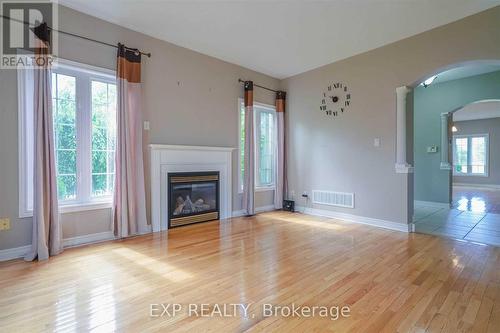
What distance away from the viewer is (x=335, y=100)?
15.9 feet

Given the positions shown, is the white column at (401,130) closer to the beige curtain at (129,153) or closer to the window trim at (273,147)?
the window trim at (273,147)

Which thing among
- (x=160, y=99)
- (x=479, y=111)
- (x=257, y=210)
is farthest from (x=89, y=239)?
(x=479, y=111)

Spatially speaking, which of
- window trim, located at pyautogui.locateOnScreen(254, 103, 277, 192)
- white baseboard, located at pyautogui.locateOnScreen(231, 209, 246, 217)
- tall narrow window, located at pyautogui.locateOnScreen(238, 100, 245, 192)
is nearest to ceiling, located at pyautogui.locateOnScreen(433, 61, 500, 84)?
window trim, located at pyautogui.locateOnScreen(254, 103, 277, 192)

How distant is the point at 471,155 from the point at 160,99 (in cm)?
1214

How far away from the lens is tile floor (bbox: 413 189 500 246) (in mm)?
3666

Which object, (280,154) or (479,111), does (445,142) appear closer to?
(280,154)

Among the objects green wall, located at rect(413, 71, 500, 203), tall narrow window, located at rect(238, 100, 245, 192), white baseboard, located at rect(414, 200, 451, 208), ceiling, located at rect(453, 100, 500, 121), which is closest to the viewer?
tall narrow window, located at rect(238, 100, 245, 192)

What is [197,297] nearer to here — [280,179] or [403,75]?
[280,179]

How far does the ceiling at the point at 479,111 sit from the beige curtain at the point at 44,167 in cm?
984

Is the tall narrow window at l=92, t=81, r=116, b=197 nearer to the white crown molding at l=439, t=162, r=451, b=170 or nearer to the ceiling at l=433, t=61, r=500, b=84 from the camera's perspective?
the ceiling at l=433, t=61, r=500, b=84

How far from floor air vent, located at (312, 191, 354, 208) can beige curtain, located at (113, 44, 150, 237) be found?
319cm

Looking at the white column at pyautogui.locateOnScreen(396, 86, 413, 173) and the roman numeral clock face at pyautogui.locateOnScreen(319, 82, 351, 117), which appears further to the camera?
the roman numeral clock face at pyautogui.locateOnScreen(319, 82, 351, 117)

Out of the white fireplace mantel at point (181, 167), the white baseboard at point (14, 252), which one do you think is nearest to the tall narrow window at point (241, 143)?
the white fireplace mantel at point (181, 167)

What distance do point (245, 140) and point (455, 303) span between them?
12.4ft
